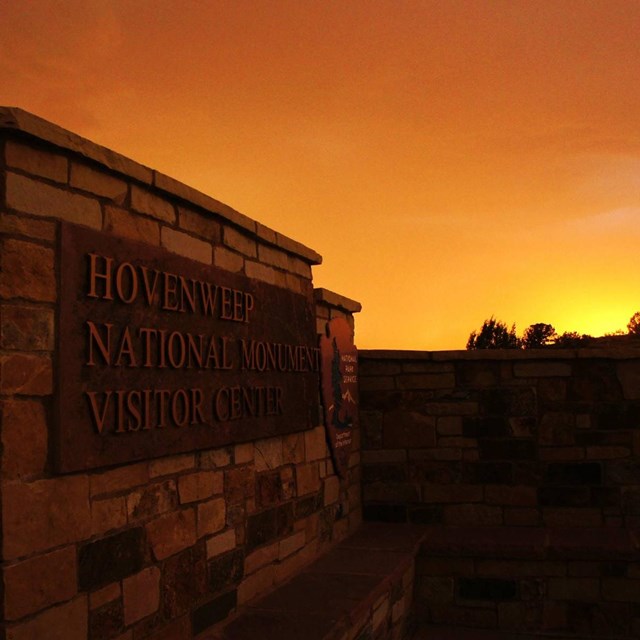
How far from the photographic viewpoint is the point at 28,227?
2777mm

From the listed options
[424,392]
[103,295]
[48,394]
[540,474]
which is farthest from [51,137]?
[540,474]

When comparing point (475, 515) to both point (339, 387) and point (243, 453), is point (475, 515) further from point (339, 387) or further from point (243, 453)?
point (243, 453)

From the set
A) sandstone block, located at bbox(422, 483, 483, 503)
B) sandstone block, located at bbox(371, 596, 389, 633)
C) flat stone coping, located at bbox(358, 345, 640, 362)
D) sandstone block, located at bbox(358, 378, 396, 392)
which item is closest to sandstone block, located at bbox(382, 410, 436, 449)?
sandstone block, located at bbox(358, 378, 396, 392)

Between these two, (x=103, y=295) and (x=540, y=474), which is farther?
(x=540, y=474)

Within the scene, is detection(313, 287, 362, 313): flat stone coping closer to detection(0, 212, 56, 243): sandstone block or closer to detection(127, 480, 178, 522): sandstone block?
detection(127, 480, 178, 522): sandstone block

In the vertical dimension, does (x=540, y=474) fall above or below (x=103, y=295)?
below

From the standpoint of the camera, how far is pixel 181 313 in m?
3.66

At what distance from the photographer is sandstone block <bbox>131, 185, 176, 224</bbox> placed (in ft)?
11.3

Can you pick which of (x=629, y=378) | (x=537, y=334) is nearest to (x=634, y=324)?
(x=537, y=334)

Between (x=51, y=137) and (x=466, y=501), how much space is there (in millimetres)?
5315

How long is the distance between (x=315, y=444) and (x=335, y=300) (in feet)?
3.93

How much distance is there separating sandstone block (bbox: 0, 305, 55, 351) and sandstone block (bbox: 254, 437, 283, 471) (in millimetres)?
1937

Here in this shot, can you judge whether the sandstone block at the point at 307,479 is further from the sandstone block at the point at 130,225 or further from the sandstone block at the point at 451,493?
the sandstone block at the point at 130,225

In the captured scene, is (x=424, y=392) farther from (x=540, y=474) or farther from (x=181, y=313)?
(x=181, y=313)
